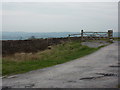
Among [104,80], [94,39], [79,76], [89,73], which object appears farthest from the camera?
[94,39]

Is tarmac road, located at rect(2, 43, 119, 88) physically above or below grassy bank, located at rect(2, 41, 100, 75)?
below

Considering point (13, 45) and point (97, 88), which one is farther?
point (13, 45)

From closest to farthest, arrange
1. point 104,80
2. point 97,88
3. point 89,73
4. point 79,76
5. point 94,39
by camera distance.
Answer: point 97,88
point 104,80
point 79,76
point 89,73
point 94,39

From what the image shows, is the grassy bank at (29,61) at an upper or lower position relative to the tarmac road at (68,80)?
upper

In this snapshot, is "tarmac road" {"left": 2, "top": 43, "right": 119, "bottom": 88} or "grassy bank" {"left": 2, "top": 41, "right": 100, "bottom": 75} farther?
"grassy bank" {"left": 2, "top": 41, "right": 100, "bottom": 75}

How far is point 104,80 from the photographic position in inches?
344

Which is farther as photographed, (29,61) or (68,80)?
(29,61)

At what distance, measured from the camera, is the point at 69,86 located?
7.85 metres

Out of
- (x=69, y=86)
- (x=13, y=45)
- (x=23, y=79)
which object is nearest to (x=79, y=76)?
(x=69, y=86)

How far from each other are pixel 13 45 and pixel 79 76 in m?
21.2

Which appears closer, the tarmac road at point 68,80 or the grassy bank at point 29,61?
the tarmac road at point 68,80

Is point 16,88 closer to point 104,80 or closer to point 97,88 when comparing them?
point 97,88

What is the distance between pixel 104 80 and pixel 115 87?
109 cm

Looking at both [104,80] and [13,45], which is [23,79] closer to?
[104,80]
